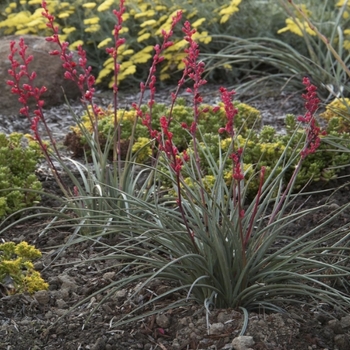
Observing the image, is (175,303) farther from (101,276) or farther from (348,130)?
(348,130)

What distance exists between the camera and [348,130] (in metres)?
5.20

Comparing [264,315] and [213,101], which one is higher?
[264,315]

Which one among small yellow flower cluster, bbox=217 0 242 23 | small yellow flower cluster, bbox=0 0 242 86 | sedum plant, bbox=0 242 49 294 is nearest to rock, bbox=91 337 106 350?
sedum plant, bbox=0 242 49 294

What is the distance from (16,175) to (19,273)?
4.31 feet

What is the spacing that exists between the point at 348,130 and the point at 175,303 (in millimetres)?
2667

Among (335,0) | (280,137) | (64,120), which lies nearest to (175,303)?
(280,137)

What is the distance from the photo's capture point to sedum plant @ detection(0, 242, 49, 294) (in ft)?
10.8

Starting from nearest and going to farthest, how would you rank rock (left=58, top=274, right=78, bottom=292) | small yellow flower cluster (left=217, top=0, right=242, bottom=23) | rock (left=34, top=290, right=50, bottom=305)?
rock (left=34, top=290, right=50, bottom=305), rock (left=58, top=274, right=78, bottom=292), small yellow flower cluster (left=217, top=0, right=242, bottom=23)

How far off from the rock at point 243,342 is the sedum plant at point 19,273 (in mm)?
965

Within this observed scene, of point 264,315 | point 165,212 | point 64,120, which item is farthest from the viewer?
point 64,120

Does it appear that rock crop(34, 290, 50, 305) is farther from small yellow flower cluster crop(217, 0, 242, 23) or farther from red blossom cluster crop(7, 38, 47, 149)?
small yellow flower cluster crop(217, 0, 242, 23)

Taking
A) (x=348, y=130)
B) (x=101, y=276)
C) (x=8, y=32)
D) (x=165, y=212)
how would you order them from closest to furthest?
(x=165, y=212)
(x=101, y=276)
(x=348, y=130)
(x=8, y=32)

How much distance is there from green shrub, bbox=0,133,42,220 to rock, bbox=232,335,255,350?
1.77m

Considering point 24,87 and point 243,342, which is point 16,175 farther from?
point 243,342
